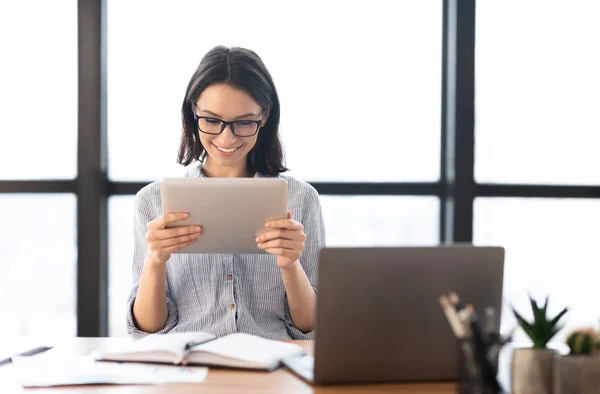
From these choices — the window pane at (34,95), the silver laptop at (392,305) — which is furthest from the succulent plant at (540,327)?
the window pane at (34,95)

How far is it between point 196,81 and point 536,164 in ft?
5.42

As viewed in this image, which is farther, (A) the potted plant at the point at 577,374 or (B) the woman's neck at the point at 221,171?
(B) the woman's neck at the point at 221,171

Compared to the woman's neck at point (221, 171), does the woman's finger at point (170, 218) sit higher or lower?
lower

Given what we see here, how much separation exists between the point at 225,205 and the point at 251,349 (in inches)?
13.7

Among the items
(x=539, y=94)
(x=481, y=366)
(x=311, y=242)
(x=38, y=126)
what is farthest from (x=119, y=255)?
(x=481, y=366)

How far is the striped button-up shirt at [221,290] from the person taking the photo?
1.83 metres

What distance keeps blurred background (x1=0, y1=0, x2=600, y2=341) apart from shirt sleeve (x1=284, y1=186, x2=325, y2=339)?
2.72 feet

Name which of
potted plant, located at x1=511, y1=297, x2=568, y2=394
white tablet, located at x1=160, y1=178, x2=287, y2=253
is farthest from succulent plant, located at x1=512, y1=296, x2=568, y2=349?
white tablet, located at x1=160, y1=178, x2=287, y2=253

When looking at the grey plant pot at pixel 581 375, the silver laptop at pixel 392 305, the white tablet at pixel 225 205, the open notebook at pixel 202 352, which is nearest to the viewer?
the grey plant pot at pixel 581 375

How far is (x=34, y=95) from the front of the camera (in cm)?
287

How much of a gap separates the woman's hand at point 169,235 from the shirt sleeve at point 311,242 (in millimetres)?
441

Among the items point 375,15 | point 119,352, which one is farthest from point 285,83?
point 119,352

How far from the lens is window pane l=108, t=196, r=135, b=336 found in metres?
2.88

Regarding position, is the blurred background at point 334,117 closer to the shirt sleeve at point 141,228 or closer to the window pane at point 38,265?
the window pane at point 38,265
